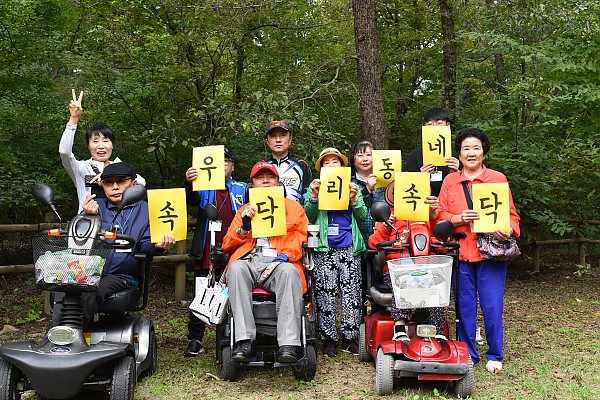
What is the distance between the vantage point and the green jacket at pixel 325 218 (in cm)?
529

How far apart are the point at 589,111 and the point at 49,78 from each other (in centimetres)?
676

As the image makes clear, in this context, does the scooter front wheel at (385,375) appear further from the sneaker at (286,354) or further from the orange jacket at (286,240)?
the orange jacket at (286,240)

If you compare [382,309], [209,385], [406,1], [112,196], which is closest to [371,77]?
[382,309]

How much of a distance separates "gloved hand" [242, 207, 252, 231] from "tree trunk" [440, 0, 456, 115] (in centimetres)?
562

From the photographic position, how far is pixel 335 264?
5.38 metres

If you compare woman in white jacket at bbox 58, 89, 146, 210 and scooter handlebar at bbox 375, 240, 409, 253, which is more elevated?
woman in white jacket at bbox 58, 89, 146, 210

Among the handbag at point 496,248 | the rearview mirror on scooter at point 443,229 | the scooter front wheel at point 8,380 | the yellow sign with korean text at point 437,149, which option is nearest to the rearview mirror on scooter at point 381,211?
the rearview mirror on scooter at point 443,229

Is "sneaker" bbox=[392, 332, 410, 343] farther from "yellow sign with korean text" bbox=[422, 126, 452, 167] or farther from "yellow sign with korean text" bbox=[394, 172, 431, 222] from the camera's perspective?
"yellow sign with korean text" bbox=[422, 126, 452, 167]

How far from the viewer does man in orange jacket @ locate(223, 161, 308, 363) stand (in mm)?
4473

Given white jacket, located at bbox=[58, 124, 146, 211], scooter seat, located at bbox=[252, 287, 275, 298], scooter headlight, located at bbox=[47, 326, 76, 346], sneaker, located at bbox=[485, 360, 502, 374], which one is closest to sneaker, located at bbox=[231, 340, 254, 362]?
scooter seat, located at bbox=[252, 287, 275, 298]

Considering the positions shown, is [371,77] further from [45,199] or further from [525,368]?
[45,199]

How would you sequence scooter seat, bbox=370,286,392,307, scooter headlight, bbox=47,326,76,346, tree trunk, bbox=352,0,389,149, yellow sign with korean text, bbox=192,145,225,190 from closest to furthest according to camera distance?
1. scooter headlight, bbox=47,326,76,346
2. scooter seat, bbox=370,286,392,307
3. yellow sign with korean text, bbox=192,145,225,190
4. tree trunk, bbox=352,0,389,149

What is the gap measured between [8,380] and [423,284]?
2.69m

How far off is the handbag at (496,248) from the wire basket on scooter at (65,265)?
2.82 meters
